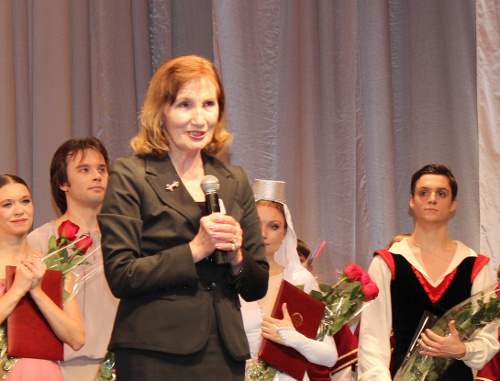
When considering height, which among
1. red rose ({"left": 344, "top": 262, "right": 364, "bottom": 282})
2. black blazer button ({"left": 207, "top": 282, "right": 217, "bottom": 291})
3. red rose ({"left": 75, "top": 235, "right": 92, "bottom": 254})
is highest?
red rose ({"left": 75, "top": 235, "right": 92, "bottom": 254})

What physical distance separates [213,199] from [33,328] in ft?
5.34

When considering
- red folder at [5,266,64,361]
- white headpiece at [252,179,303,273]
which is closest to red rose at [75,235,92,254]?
red folder at [5,266,64,361]

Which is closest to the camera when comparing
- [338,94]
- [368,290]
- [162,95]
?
[162,95]

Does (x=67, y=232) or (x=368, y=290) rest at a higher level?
(x=67, y=232)

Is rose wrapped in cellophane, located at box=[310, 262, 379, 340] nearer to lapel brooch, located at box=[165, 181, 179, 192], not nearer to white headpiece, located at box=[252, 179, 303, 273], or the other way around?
white headpiece, located at box=[252, 179, 303, 273]

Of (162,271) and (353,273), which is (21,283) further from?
(162,271)

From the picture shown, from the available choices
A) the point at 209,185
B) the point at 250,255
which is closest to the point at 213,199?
the point at 209,185

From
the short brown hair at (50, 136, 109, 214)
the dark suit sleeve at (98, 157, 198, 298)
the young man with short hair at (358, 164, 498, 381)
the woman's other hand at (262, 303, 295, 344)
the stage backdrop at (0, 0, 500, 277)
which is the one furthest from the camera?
the stage backdrop at (0, 0, 500, 277)

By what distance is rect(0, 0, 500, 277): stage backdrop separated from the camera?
474 centimetres

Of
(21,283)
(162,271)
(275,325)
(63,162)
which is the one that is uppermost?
(63,162)

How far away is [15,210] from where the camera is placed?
3.35m

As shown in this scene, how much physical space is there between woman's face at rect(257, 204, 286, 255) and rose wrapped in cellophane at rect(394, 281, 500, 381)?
0.82 meters

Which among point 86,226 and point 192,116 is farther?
point 86,226

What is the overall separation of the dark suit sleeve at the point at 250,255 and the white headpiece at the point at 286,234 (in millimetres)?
1804
